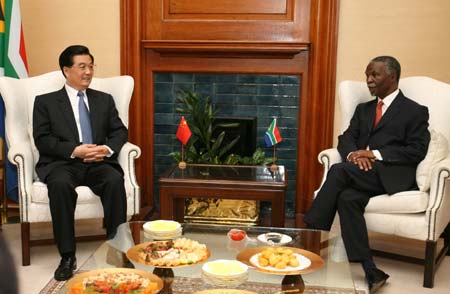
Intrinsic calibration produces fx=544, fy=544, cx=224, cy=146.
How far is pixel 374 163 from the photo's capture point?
3123mm

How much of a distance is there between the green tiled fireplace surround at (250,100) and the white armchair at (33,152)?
0.84 metres

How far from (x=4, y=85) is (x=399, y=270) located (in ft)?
8.56

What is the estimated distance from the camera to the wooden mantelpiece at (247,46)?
4.18 meters

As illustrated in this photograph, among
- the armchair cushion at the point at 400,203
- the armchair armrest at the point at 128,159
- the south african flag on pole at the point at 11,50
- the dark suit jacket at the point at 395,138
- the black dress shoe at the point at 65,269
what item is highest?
the south african flag on pole at the point at 11,50

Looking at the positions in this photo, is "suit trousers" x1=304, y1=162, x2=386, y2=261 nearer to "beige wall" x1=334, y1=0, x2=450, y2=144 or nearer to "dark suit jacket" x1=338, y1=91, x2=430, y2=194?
"dark suit jacket" x1=338, y1=91, x2=430, y2=194

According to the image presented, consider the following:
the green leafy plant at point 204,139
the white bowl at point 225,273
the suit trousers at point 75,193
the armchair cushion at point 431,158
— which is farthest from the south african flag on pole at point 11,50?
the armchair cushion at point 431,158

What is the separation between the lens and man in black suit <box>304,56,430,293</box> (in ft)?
9.65

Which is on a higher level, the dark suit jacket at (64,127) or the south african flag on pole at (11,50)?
the south african flag on pole at (11,50)

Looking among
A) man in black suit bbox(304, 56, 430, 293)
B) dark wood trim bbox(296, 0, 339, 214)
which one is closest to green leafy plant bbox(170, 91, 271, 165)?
dark wood trim bbox(296, 0, 339, 214)

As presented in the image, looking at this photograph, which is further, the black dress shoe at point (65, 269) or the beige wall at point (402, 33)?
the beige wall at point (402, 33)

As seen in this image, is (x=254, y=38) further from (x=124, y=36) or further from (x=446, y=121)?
(x=446, y=121)

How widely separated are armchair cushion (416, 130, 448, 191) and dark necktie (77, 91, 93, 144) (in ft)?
6.46

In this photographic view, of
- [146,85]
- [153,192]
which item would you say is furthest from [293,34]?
[153,192]

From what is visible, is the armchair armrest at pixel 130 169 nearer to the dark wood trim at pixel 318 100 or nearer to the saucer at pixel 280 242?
the saucer at pixel 280 242
